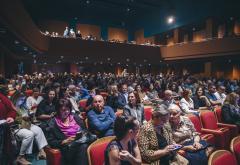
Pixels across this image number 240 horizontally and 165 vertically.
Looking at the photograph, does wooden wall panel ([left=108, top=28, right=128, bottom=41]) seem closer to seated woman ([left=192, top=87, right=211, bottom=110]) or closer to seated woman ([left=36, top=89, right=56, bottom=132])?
seated woman ([left=192, top=87, right=211, bottom=110])

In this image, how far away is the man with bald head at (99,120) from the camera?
11.7 ft

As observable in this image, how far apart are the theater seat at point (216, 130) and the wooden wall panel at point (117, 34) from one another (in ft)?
71.7

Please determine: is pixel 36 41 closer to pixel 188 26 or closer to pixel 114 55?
pixel 114 55

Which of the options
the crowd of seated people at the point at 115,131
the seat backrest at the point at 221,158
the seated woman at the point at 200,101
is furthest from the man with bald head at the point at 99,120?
the seated woman at the point at 200,101

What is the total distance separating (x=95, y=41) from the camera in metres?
17.9

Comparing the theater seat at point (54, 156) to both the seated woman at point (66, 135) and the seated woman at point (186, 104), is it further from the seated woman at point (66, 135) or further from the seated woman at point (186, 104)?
the seated woman at point (186, 104)

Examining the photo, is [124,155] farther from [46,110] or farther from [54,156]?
[46,110]

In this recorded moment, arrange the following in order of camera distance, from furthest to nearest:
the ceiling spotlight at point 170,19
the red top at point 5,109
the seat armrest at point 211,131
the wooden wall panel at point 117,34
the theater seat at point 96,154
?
1. the wooden wall panel at point 117,34
2. the ceiling spotlight at point 170,19
3. the seat armrest at point 211,131
4. the red top at point 5,109
5. the theater seat at point 96,154

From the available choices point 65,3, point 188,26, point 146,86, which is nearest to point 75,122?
point 146,86

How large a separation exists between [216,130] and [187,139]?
1.41 meters

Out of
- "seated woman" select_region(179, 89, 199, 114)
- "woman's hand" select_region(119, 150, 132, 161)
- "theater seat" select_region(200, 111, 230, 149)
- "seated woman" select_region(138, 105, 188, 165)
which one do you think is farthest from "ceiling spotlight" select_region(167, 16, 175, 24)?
"woman's hand" select_region(119, 150, 132, 161)

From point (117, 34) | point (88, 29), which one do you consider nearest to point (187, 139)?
point (88, 29)

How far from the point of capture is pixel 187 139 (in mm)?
3221

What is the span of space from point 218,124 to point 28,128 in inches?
138
